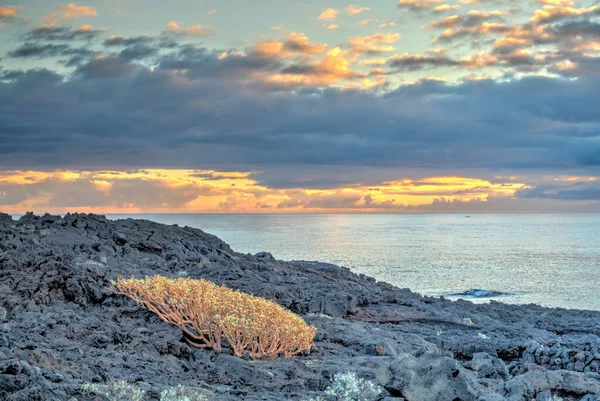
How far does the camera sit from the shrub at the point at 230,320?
1241cm

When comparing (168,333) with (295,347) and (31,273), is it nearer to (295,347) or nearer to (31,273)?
(295,347)

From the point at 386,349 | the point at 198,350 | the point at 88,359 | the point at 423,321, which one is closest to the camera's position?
the point at 88,359

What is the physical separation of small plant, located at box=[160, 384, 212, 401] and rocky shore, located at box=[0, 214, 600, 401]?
1.14 ft

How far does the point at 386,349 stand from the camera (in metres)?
14.6

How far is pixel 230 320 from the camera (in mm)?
12289

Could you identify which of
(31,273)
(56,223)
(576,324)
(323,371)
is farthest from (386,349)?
(56,223)

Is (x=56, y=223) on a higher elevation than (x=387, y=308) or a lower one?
higher

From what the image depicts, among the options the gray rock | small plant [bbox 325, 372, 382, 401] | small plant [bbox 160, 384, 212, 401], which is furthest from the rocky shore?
small plant [bbox 160, 384, 212, 401]

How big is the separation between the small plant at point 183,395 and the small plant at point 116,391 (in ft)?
1.03

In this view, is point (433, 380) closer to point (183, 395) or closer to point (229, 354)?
point (183, 395)

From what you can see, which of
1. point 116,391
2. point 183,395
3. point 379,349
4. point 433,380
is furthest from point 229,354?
point 433,380

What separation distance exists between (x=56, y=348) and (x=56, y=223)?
59.1 ft

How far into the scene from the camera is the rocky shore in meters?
8.84

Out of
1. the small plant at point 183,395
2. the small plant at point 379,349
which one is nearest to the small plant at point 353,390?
the small plant at point 183,395
